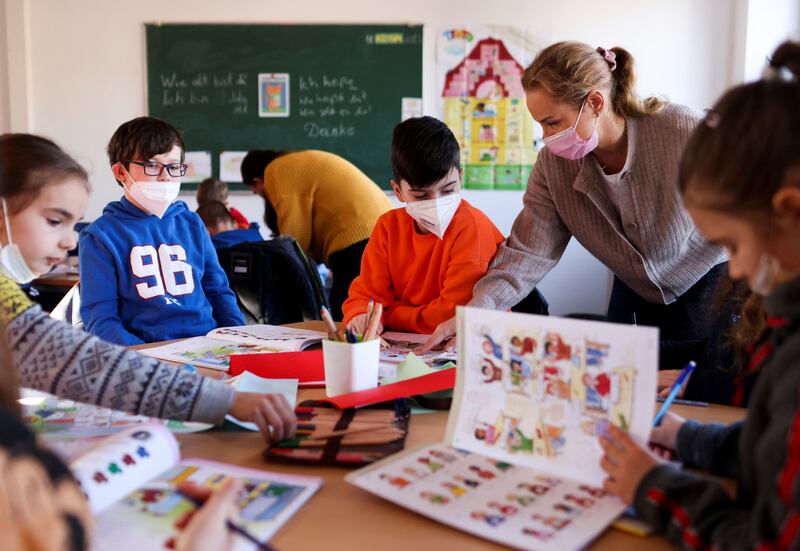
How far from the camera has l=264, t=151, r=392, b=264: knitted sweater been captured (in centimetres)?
300

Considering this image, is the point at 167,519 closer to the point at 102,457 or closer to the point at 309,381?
the point at 102,457

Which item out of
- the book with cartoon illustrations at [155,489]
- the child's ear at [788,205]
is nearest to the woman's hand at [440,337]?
the book with cartoon illustrations at [155,489]

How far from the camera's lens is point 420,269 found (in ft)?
6.43

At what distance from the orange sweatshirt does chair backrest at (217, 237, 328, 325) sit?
2.34 ft

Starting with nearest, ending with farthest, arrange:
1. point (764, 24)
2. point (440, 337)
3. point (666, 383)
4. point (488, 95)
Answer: point (666, 383) → point (440, 337) → point (764, 24) → point (488, 95)

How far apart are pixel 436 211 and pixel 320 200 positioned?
1235 millimetres

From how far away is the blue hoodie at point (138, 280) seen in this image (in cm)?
190

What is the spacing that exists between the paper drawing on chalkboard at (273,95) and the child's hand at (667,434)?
4109mm

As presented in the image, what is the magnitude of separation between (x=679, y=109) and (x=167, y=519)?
1447 mm

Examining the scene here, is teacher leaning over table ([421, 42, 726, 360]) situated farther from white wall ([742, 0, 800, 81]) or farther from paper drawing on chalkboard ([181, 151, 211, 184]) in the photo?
paper drawing on chalkboard ([181, 151, 211, 184])

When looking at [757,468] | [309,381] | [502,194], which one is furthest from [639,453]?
[502,194]

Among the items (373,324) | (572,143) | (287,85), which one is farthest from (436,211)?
(287,85)

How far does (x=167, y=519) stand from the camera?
2.48ft

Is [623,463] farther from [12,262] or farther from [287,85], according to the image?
[287,85]
